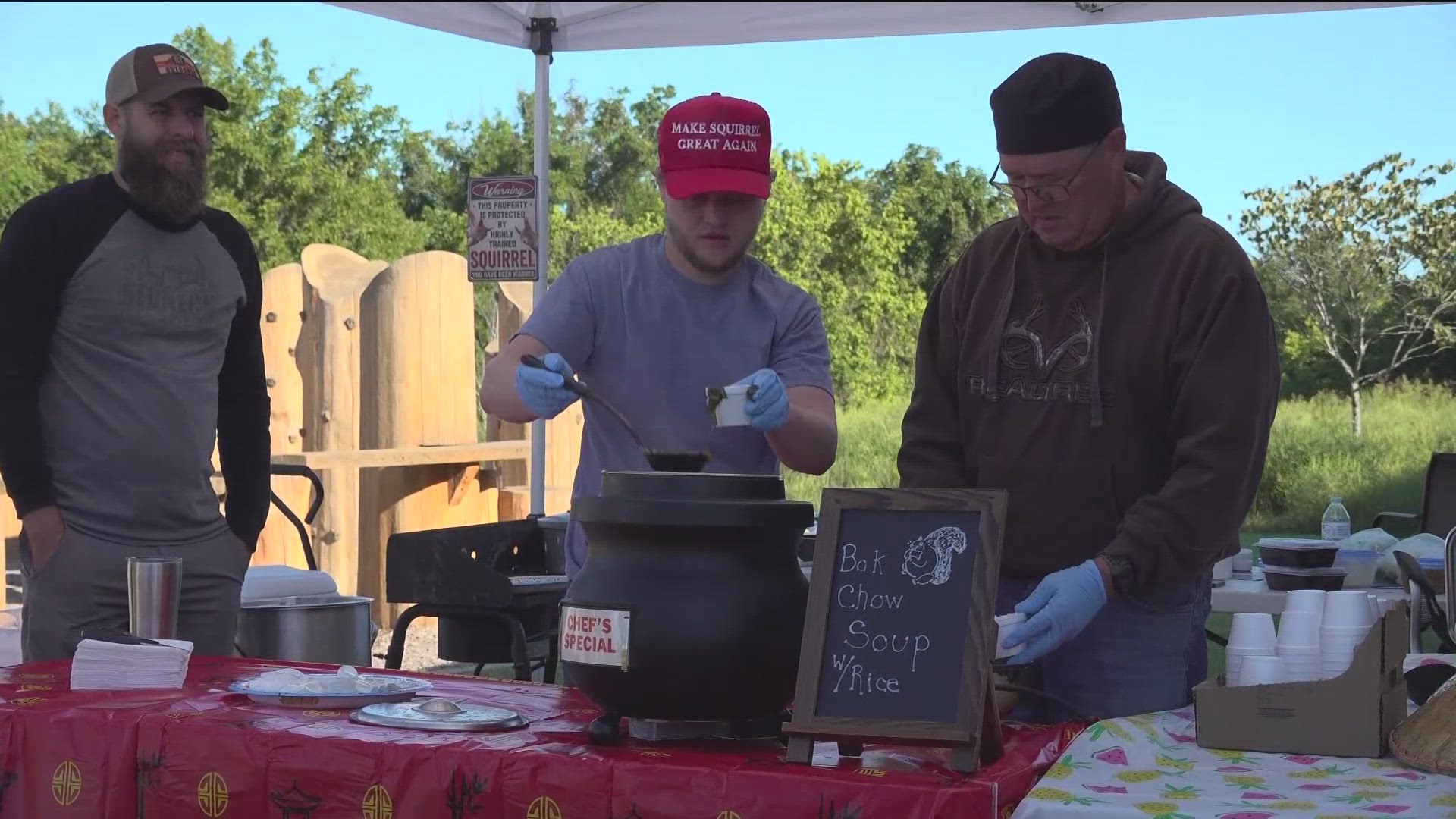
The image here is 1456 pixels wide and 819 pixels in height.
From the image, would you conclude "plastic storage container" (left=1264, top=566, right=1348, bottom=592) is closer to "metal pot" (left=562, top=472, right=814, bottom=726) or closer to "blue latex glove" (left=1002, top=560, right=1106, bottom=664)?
"blue latex glove" (left=1002, top=560, right=1106, bottom=664)

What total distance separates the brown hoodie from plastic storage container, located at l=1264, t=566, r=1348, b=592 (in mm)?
2637

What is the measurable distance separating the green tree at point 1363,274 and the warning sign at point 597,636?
14.7 meters

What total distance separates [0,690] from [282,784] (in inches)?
27.9

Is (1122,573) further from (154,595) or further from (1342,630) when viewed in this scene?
(154,595)

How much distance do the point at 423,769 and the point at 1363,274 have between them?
54.2 feet

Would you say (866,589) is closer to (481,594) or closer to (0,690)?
(0,690)

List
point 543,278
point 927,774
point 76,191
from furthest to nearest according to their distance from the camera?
point 543,278
point 76,191
point 927,774

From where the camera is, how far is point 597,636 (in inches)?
70.4

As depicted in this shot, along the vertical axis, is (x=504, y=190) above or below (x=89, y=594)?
above

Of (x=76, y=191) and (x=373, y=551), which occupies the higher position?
(x=76, y=191)

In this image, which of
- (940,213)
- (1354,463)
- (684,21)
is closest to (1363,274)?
(1354,463)

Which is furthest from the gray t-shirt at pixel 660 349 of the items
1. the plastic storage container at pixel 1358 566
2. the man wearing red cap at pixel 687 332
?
the plastic storage container at pixel 1358 566

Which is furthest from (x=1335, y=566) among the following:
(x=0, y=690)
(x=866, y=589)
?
(x=0, y=690)

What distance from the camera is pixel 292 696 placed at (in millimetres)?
2160
